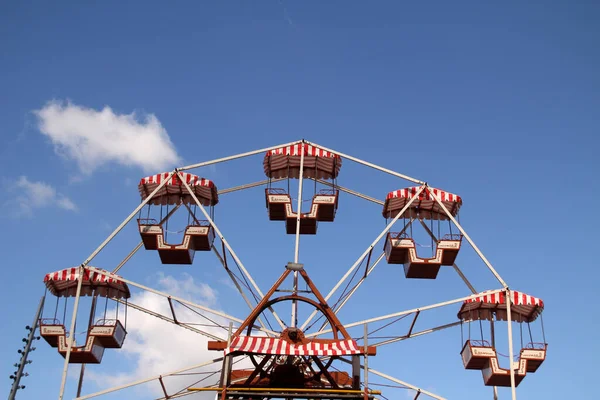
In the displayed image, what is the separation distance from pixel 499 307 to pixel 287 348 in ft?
39.8

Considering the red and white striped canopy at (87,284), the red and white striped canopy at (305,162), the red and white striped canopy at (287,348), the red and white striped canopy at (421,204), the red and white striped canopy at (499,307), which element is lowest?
the red and white striped canopy at (287,348)

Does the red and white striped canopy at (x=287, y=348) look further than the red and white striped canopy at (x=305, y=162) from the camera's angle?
No

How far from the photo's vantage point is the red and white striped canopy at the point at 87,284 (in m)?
37.6

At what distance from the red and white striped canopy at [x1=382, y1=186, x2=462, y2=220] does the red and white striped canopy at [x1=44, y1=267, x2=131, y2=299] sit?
1290 centimetres

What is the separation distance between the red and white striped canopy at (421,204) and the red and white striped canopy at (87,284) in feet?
42.3

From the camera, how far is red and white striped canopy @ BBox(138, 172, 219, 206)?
131ft

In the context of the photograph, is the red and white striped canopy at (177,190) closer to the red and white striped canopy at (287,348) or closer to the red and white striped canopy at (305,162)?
the red and white striped canopy at (305,162)

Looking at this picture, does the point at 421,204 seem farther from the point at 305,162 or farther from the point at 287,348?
the point at 287,348

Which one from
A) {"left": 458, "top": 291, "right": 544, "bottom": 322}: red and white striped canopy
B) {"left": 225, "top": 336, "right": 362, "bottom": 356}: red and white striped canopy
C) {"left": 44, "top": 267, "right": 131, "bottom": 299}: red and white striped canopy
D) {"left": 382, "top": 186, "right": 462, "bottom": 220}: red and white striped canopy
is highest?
{"left": 382, "top": 186, "right": 462, "bottom": 220}: red and white striped canopy

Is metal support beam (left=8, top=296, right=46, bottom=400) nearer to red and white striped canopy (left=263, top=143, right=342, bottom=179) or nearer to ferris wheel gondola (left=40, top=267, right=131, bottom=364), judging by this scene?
ferris wheel gondola (left=40, top=267, right=131, bottom=364)

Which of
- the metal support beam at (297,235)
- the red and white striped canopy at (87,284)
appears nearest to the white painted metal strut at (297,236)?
the metal support beam at (297,235)

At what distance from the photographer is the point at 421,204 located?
40.7 metres

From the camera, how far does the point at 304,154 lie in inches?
1554

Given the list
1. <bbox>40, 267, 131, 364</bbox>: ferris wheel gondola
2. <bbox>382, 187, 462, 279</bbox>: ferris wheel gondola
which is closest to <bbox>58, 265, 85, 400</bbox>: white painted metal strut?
<bbox>40, 267, 131, 364</bbox>: ferris wheel gondola
